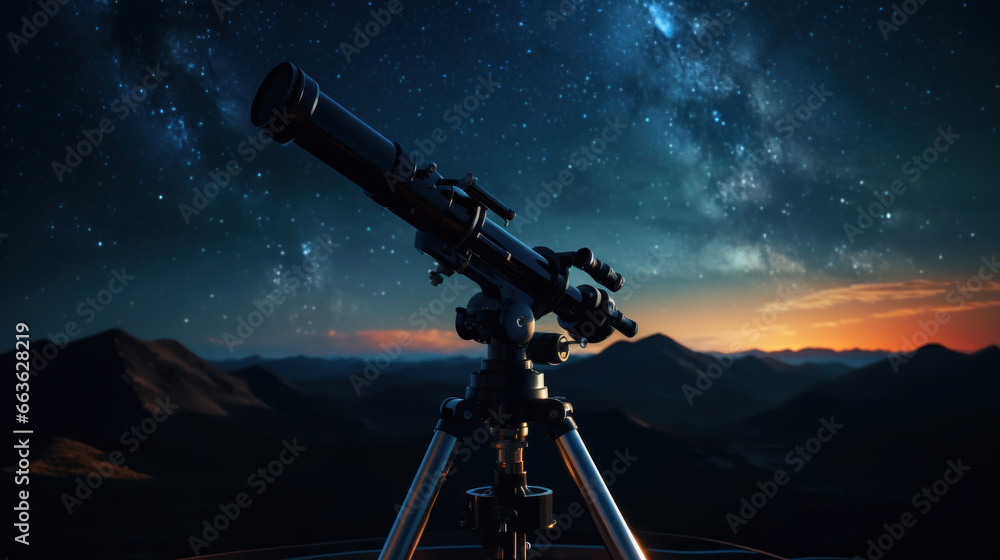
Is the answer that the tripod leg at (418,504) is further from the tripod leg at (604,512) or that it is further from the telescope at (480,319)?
the tripod leg at (604,512)

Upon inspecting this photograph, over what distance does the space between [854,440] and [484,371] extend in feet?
19.0

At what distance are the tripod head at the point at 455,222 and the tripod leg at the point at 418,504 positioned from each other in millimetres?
335

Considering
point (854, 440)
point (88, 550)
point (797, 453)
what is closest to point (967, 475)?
point (854, 440)

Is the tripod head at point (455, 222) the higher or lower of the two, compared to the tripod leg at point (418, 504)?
higher

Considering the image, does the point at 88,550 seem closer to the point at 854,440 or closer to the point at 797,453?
the point at 797,453

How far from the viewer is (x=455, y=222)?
154 cm

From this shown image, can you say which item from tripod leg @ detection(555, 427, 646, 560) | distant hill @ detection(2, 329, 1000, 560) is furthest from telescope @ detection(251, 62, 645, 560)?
distant hill @ detection(2, 329, 1000, 560)

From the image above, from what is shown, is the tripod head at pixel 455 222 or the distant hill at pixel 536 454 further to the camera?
the distant hill at pixel 536 454

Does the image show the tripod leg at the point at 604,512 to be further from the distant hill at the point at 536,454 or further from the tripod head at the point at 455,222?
the distant hill at the point at 536,454

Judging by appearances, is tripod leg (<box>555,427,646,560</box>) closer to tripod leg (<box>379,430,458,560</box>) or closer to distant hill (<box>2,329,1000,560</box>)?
tripod leg (<box>379,430,458,560</box>)

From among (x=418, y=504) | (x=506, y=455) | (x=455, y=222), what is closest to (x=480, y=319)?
(x=455, y=222)

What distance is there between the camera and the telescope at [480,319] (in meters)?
1.37

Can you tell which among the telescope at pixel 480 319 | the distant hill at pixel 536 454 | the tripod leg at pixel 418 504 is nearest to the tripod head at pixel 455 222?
the telescope at pixel 480 319

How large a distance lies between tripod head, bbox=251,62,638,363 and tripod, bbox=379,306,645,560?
47mm
